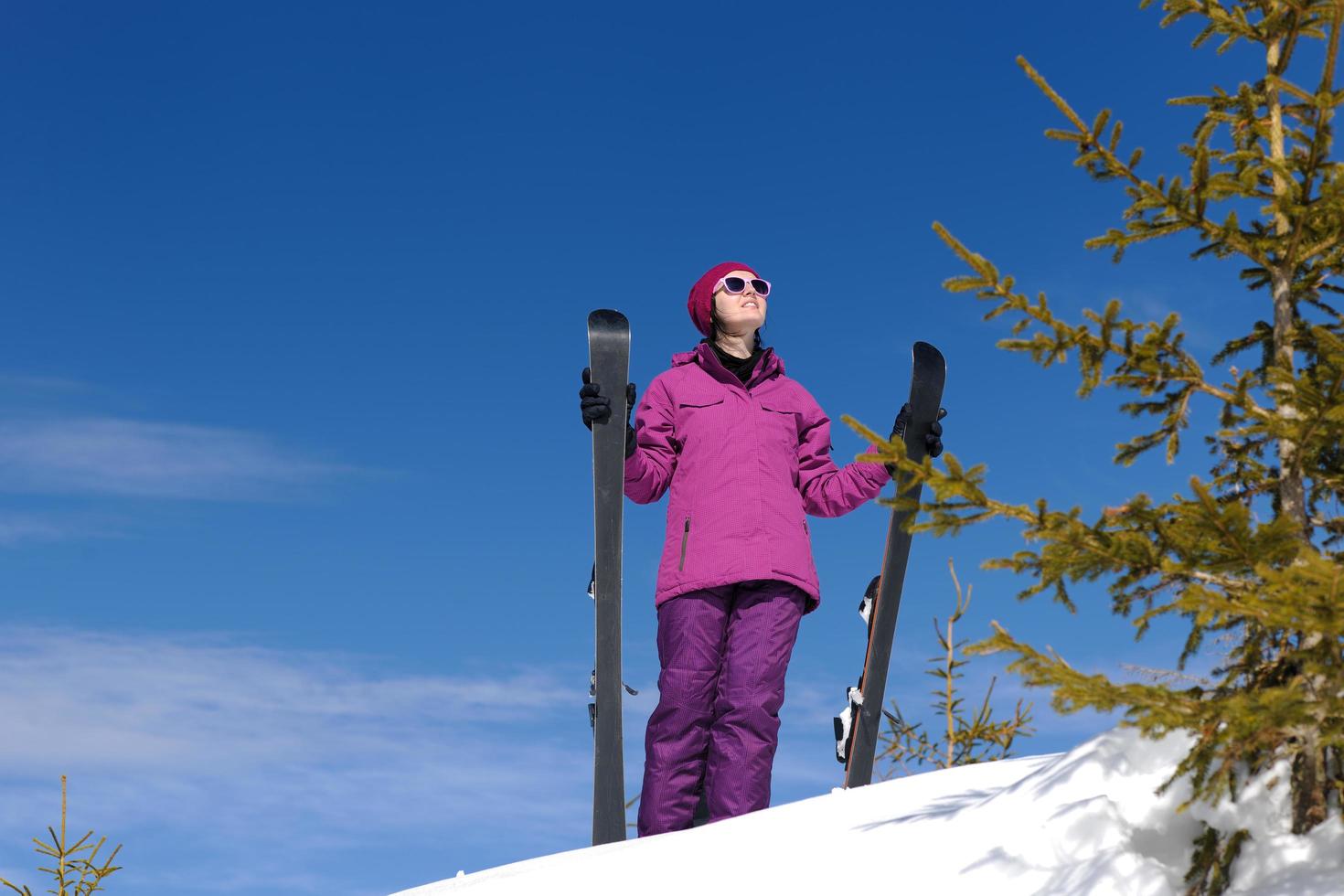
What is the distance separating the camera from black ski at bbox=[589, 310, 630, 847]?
18.7 feet

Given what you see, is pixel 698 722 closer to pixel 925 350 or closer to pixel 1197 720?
pixel 925 350

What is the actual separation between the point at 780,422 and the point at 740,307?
65 cm

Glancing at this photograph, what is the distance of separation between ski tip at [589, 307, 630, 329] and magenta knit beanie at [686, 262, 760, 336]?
0.45 m

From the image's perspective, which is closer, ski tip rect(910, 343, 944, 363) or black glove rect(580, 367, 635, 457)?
black glove rect(580, 367, 635, 457)

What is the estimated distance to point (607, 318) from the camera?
5855 millimetres

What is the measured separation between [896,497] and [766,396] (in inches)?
118

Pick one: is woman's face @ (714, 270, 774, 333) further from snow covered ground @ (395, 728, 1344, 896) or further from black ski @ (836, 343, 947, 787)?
snow covered ground @ (395, 728, 1344, 896)

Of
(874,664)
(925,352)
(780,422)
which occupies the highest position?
(925,352)

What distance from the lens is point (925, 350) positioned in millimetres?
6172

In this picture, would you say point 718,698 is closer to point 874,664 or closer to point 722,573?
point 722,573

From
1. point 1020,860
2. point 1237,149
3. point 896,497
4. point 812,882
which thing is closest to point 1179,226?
point 1237,149

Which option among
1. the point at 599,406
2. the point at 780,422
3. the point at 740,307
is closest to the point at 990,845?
the point at 780,422

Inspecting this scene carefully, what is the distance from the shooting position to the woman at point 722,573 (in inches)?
212

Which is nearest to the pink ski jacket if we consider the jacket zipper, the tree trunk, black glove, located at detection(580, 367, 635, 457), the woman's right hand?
the jacket zipper
